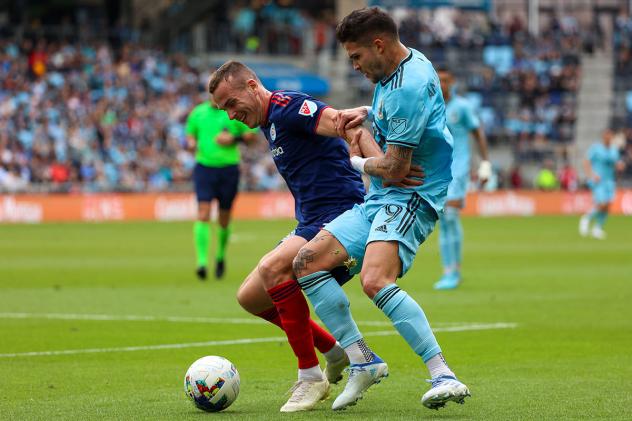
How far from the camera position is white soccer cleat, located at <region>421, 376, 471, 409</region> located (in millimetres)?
6031

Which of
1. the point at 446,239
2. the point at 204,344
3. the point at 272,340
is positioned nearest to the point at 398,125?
the point at 204,344

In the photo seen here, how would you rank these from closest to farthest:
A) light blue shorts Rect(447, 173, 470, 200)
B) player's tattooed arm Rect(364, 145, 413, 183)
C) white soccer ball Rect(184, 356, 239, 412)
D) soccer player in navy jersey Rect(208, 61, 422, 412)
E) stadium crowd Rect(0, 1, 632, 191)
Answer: player's tattooed arm Rect(364, 145, 413, 183)
white soccer ball Rect(184, 356, 239, 412)
soccer player in navy jersey Rect(208, 61, 422, 412)
light blue shorts Rect(447, 173, 470, 200)
stadium crowd Rect(0, 1, 632, 191)

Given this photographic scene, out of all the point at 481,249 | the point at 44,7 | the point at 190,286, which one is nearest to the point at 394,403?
the point at 190,286

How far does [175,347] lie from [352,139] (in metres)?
3.34

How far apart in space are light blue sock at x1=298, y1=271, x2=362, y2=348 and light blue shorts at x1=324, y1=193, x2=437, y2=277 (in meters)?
0.21

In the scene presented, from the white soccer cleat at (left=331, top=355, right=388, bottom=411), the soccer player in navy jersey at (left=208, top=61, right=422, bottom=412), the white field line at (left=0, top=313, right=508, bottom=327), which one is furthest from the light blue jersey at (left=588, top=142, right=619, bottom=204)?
the white soccer cleat at (left=331, top=355, right=388, bottom=411)

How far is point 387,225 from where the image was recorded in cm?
650

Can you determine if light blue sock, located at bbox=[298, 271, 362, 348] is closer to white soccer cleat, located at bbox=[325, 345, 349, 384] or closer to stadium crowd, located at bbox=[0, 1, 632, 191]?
white soccer cleat, located at bbox=[325, 345, 349, 384]

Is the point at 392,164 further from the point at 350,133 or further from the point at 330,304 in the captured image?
the point at 330,304

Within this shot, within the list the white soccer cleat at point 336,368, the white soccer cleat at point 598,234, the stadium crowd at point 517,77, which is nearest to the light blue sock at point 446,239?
the white soccer cleat at point 336,368

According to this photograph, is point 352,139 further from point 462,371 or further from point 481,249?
point 481,249

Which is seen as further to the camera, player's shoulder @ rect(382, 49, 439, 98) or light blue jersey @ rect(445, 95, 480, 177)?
light blue jersey @ rect(445, 95, 480, 177)

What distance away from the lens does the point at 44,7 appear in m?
45.6

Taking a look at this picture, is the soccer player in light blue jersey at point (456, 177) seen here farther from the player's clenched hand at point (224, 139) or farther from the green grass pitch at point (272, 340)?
the player's clenched hand at point (224, 139)
